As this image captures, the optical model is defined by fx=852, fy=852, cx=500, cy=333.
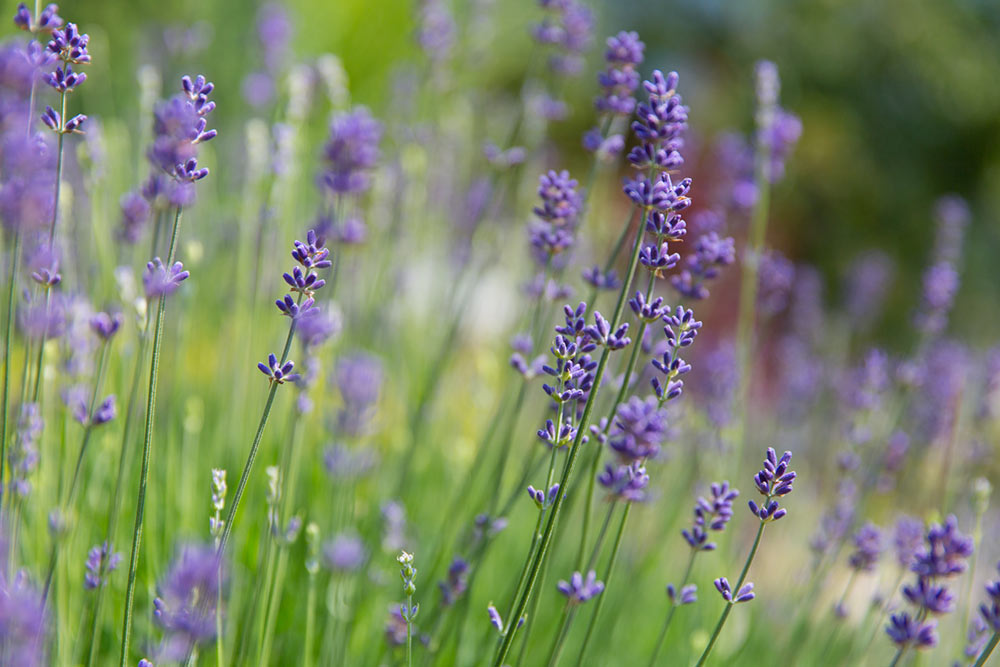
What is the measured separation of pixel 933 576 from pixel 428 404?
1472 mm

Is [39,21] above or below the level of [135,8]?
below

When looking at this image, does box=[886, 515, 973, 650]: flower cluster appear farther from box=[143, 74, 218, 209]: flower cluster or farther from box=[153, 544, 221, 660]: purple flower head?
box=[143, 74, 218, 209]: flower cluster

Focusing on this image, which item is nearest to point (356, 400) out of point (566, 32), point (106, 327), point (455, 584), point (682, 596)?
point (455, 584)

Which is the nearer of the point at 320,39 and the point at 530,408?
the point at 530,408

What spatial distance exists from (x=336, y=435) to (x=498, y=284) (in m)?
4.86

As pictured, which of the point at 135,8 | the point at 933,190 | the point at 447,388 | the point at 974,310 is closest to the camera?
the point at 447,388

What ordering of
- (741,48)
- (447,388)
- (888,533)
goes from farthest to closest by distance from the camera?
(741,48)
(447,388)
(888,533)

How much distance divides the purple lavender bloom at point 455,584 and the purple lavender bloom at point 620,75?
906 millimetres

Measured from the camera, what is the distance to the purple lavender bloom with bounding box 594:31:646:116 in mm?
1593

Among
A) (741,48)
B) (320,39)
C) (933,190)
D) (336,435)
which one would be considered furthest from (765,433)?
(741,48)

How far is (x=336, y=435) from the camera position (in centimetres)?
190

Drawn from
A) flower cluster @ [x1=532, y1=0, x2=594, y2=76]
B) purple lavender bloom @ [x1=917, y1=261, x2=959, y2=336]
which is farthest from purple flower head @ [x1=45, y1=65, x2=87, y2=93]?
purple lavender bloom @ [x1=917, y1=261, x2=959, y2=336]

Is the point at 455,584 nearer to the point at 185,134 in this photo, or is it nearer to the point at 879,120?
the point at 185,134

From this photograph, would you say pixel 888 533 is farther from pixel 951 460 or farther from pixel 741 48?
pixel 741 48
